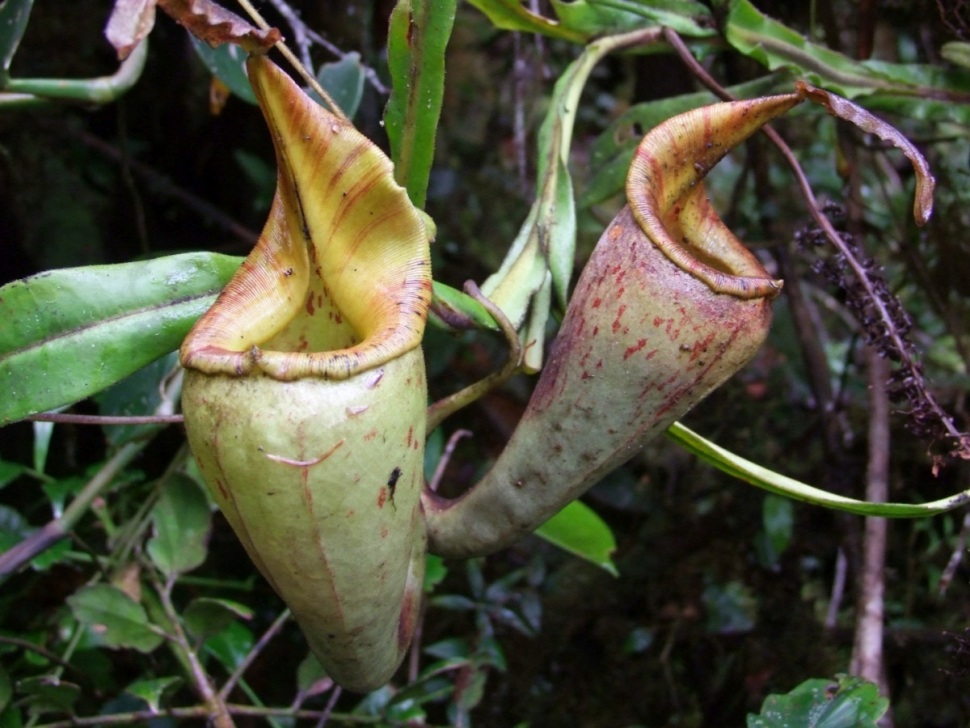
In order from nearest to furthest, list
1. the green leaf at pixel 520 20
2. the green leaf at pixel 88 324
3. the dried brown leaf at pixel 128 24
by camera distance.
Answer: the dried brown leaf at pixel 128 24 < the green leaf at pixel 88 324 < the green leaf at pixel 520 20

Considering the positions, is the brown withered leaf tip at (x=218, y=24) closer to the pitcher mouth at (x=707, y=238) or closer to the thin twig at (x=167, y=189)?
the pitcher mouth at (x=707, y=238)

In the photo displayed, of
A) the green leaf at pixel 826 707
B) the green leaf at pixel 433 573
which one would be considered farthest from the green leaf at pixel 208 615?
the green leaf at pixel 826 707

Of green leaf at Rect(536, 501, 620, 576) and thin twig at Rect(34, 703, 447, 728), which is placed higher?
green leaf at Rect(536, 501, 620, 576)

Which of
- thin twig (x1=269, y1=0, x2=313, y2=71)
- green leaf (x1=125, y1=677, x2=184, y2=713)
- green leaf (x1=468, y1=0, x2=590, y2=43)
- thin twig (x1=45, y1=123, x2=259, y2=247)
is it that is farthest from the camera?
thin twig (x1=45, y1=123, x2=259, y2=247)

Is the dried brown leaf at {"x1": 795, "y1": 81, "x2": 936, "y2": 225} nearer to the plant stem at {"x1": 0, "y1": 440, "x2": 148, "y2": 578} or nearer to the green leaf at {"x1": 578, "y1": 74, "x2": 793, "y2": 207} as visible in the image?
the green leaf at {"x1": 578, "y1": 74, "x2": 793, "y2": 207}

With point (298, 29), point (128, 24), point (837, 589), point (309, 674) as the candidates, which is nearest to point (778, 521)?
point (837, 589)

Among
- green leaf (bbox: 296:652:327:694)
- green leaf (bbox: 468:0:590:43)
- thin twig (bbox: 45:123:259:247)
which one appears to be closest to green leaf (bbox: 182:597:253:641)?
green leaf (bbox: 296:652:327:694)

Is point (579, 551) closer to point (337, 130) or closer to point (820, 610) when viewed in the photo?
point (820, 610)

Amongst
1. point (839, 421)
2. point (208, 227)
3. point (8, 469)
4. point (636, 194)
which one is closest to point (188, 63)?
point (208, 227)

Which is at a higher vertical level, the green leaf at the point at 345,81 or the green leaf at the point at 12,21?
the green leaf at the point at 12,21
